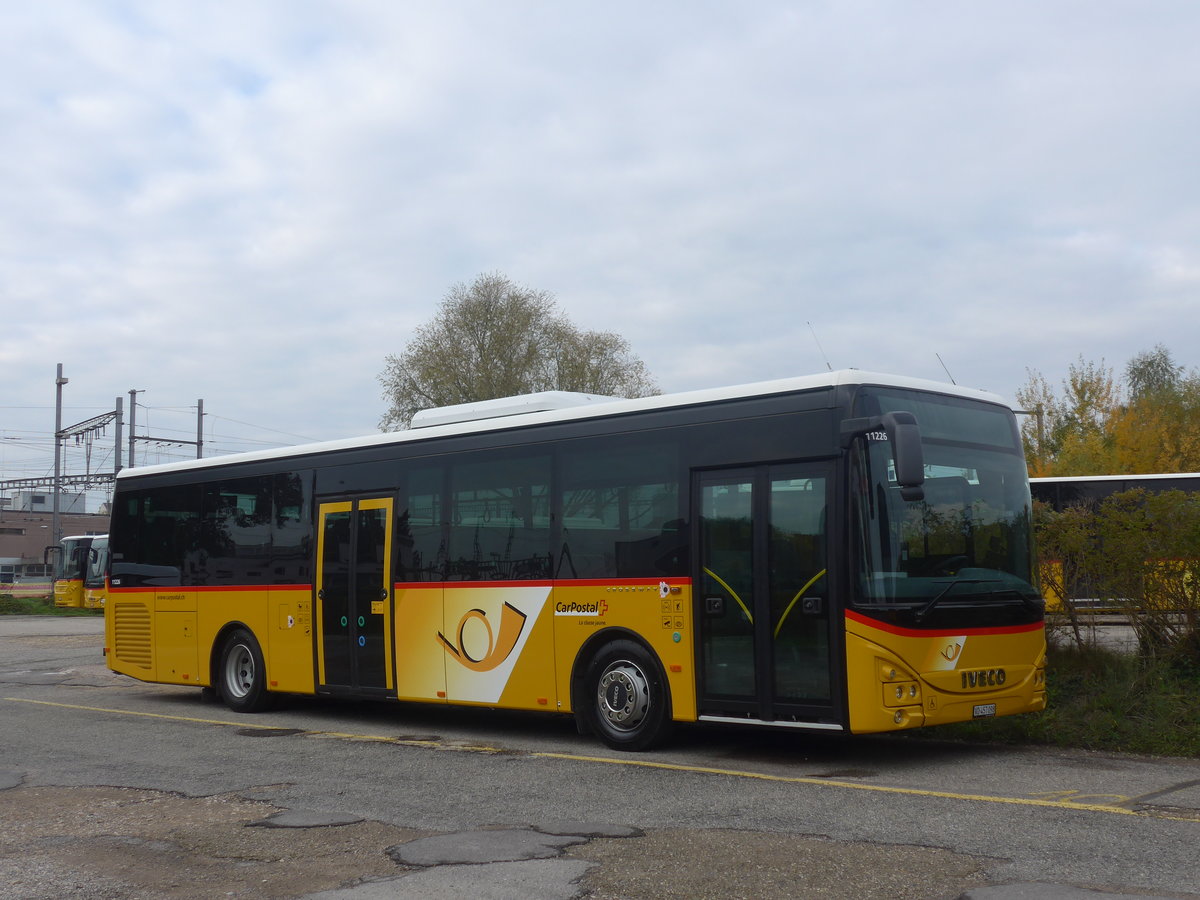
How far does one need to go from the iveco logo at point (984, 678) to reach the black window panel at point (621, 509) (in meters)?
2.37

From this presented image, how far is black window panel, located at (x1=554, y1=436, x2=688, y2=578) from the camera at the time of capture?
34.6 ft

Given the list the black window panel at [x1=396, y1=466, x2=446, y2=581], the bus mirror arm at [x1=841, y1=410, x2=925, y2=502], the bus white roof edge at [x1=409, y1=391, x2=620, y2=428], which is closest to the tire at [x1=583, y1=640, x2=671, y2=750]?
the black window panel at [x1=396, y1=466, x2=446, y2=581]

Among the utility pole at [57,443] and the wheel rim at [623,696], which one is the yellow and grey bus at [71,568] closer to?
the utility pole at [57,443]

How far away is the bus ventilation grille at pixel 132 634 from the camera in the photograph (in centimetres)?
1653

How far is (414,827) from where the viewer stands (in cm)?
764

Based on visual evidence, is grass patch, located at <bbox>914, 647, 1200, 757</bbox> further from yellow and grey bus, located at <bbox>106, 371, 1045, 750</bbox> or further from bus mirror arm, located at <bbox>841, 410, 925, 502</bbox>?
bus mirror arm, located at <bbox>841, 410, 925, 502</bbox>

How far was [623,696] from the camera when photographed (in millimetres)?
10805

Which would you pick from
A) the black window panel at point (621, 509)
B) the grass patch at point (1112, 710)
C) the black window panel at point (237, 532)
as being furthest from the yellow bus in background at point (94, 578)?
the grass patch at point (1112, 710)

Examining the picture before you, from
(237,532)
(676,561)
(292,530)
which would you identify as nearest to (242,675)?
(237,532)

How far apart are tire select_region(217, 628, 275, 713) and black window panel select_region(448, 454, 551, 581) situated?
3743 mm

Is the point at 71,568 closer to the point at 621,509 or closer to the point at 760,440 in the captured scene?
the point at 621,509

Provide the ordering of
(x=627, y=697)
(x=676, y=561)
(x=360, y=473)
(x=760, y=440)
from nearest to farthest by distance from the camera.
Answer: (x=760, y=440) < (x=676, y=561) < (x=627, y=697) < (x=360, y=473)

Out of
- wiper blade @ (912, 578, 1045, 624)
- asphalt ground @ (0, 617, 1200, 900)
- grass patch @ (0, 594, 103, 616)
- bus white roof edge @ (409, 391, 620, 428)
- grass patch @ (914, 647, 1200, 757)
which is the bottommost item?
asphalt ground @ (0, 617, 1200, 900)

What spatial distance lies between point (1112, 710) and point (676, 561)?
3.94 meters
